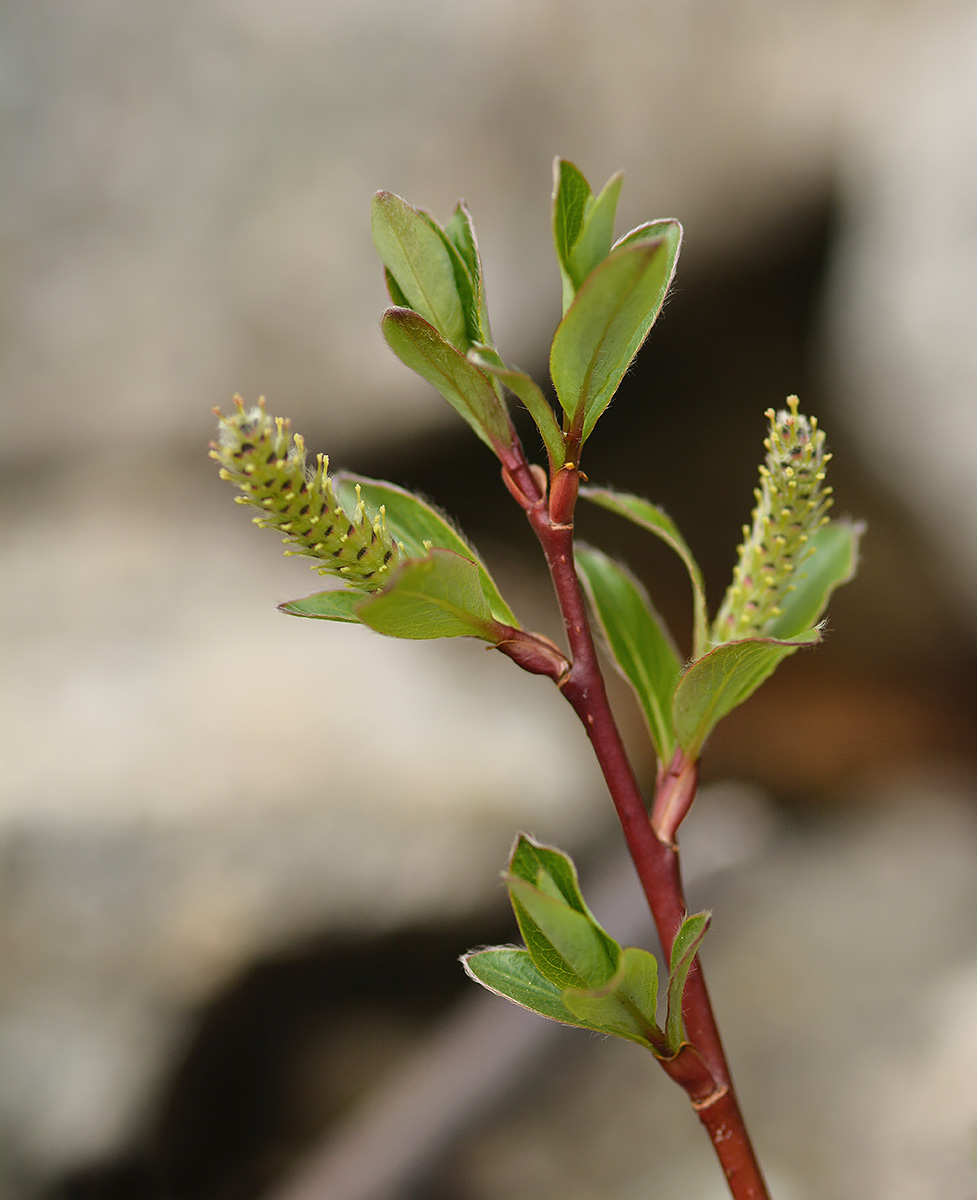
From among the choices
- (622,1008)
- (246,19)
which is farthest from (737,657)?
(246,19)

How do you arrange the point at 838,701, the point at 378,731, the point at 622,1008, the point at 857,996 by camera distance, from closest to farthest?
the point at 622,1008 < the point at 857,996 < the point at 378,731 < the point at 838,701

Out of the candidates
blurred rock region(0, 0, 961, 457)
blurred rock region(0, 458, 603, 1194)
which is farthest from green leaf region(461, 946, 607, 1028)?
blurred rock region(0, 0, 961, 457)

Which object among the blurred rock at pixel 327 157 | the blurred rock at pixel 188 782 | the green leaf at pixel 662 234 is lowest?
the blurred rock at pixel 188 782

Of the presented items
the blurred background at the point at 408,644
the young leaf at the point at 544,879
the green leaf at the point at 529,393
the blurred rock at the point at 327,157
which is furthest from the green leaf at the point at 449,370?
the blurred rock at the point at 327,157

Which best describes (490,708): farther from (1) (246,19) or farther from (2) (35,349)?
(1) (246,19)

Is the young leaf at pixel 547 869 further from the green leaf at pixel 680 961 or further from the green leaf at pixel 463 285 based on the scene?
the green leaf at pixel 463 285

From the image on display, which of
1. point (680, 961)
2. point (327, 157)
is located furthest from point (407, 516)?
point (327, 157)

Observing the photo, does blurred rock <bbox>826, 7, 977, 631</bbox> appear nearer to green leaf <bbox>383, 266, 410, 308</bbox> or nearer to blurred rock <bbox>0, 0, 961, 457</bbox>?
blurred rock <bbox>0, 0, 961, 457</bbox>
